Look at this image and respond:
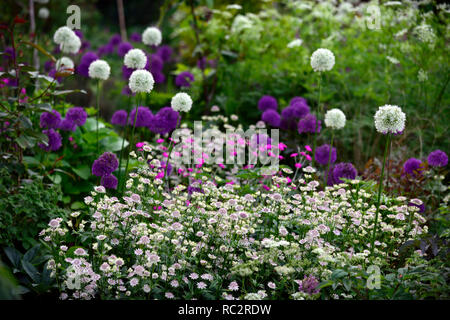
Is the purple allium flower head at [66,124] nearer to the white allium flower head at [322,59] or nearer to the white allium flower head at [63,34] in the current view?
the white allium flower head at [63,34]

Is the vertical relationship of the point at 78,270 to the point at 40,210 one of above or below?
below

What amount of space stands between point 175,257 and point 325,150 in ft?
5.07

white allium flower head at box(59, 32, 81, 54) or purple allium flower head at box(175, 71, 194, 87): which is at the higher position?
white allium flower head at box(59, 32, 81, 54)

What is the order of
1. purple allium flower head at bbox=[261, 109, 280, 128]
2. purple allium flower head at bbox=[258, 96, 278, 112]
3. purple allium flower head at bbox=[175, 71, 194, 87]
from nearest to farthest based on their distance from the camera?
purple allium flower head at bbox=[261, 109, 280, 128] → purple allium flower head at bbox=[258, 96, 278, 112] → purple allium flower head at bbox=[175, 71, 194, 87]

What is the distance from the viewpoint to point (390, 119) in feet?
6.73

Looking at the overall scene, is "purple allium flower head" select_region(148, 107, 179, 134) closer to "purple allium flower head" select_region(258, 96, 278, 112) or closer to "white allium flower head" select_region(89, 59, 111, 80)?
"white allium flower head" select_region(89, 59, 111, 80)

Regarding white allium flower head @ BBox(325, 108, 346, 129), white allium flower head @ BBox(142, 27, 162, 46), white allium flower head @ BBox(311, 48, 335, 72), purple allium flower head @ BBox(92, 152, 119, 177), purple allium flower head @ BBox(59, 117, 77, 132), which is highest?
white allium flower head @ BBox(142, 27, 162, 46)

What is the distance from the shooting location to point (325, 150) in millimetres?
3150

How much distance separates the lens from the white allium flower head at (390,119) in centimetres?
204

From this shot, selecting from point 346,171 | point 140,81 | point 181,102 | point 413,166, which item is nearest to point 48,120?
point 140,81

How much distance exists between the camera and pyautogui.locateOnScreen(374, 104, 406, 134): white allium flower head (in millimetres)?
2041

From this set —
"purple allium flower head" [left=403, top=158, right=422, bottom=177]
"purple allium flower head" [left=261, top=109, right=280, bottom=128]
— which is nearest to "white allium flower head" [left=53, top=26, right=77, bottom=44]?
"purple allium flower head" [left=261, top=109, right=280, bottom=128]
